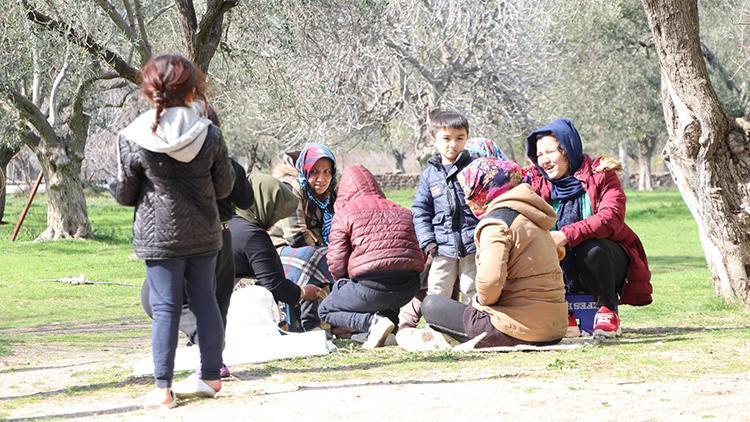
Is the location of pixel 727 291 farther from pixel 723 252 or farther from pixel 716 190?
pixel 716 190

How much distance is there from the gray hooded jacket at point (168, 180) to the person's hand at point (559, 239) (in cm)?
289

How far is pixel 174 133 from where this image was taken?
521 centimetres

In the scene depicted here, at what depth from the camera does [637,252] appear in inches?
312

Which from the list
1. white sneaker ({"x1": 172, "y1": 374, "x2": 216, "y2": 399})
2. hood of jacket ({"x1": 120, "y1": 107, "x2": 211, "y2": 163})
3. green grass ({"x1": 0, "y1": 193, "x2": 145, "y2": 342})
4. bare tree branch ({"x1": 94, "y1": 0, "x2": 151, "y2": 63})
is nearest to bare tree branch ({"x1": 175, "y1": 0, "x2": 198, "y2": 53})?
bare tree branch ({"x1": 94, "y1": 0, "x2": 151, "y2": 63})

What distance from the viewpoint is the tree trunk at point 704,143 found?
29.3 ft

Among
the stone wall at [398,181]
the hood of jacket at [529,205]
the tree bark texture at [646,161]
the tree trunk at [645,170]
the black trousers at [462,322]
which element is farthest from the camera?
the stone wall at [398,181]

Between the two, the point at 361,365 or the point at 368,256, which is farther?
the point at 368,256

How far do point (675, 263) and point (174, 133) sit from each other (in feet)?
47.9

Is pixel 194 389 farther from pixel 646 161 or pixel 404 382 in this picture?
→ pixel 646 161

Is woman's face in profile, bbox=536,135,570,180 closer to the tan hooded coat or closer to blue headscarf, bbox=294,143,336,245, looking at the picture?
the tan hooded coat

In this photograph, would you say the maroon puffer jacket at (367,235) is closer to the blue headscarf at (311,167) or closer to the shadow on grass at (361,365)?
the blue headscarf at (311,167)

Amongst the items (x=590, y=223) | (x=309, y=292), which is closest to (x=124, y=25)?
(x=309, y=292)

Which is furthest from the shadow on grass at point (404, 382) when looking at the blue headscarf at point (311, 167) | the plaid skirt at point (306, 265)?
the blue headscarf at point (311, 167)

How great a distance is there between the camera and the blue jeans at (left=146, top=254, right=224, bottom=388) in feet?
17.5
